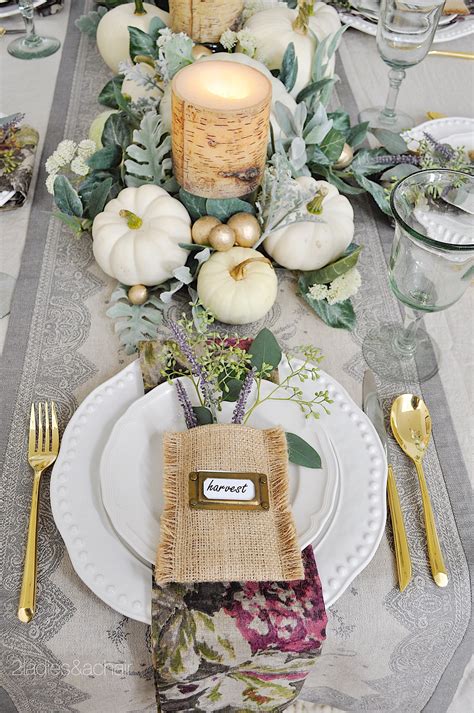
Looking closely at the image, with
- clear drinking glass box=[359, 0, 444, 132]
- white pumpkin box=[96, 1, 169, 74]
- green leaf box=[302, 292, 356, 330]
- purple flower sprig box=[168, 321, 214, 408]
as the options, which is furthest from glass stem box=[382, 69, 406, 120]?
purple flower sprig box=[168, 321, 214, 408]

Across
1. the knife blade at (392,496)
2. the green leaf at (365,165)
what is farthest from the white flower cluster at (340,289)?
the green leaf at (365,165)

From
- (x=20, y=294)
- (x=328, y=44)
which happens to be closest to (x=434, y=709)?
(x=20, y=294)

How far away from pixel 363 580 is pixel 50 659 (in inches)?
10.2

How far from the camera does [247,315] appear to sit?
73 cm

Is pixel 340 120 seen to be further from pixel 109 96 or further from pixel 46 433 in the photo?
pixel 46 433

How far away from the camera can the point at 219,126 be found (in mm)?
702

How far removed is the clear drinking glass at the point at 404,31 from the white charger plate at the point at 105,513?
579mm

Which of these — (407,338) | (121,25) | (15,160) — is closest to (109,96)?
(121,25)

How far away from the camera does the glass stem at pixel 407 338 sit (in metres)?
0.74

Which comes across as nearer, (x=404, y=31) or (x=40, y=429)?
(x=40, y=429)

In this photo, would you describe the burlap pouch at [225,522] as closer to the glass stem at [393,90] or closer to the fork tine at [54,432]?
the fork tine at [54,432]

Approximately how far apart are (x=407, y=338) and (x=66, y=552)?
432 millimetres

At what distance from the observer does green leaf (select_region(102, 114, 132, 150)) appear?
86cm

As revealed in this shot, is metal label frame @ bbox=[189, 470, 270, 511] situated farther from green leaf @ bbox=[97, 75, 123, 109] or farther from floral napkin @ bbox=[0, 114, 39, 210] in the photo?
green leaf @ bbox=[97, 75, 123, 109]
